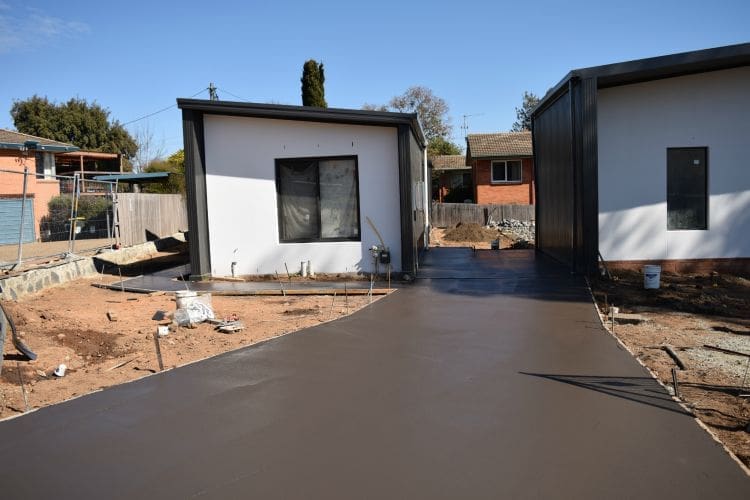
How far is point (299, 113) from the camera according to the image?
12172mm

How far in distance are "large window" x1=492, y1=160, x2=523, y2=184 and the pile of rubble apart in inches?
182

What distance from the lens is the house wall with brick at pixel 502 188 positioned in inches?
1310

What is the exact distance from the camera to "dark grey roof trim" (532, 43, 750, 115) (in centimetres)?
1099

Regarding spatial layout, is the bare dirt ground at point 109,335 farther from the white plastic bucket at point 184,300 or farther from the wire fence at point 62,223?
the wire fence at point 62,223

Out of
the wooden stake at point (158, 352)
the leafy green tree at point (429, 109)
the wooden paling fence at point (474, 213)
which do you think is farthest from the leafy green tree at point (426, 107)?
the wooden stake at point (158, 352)

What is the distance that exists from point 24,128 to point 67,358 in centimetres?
4051

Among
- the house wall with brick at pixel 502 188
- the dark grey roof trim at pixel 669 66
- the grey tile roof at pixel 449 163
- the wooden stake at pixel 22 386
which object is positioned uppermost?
the grey tile roof at pixel 449 163

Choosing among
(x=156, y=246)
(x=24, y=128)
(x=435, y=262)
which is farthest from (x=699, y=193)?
(x=24, y=128)

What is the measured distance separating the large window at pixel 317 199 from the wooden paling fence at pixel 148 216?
21.5ft

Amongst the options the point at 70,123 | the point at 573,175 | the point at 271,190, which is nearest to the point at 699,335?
the point at 573,175

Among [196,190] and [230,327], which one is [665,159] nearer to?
[230,327]

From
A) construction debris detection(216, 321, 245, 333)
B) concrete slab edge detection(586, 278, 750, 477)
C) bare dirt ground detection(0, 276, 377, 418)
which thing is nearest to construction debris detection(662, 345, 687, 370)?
concrete slab edge detection(586, 278, 750, 477)

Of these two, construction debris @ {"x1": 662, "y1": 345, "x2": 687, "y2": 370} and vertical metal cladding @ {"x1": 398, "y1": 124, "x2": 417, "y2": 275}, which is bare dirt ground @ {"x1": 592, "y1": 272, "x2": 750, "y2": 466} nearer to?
construction debris @ {"x1": 662, "y1": 345, "x2": 687, "y2": 370}

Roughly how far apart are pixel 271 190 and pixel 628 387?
29.2 feet
